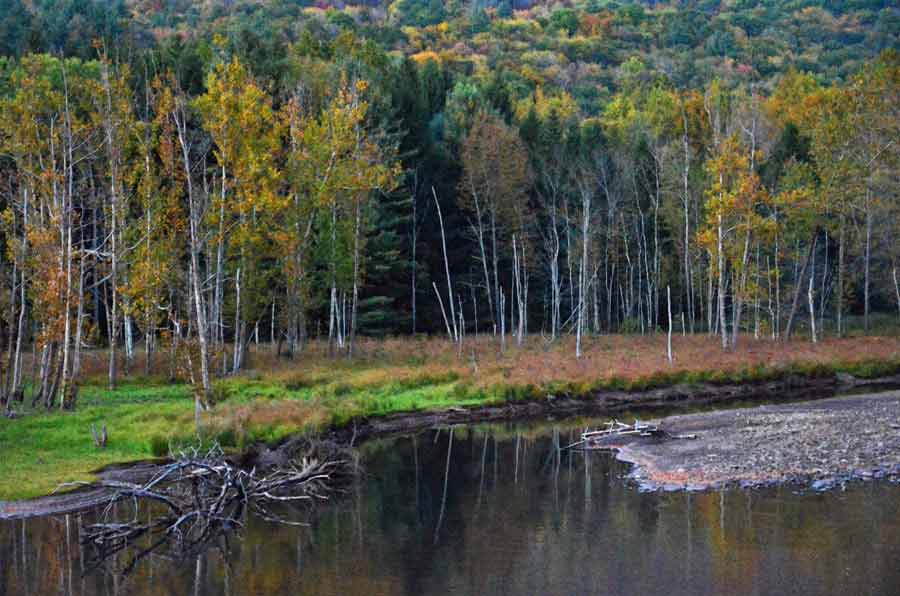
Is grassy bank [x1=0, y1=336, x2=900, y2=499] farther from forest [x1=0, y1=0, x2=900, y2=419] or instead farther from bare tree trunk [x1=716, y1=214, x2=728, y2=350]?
forest [x1=0, y1=0, x2=900, y2=419]

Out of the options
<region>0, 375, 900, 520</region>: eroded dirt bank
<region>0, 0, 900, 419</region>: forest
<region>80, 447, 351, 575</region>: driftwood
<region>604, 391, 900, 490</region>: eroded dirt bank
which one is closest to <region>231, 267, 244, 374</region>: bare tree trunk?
<region>0, 0, 900, 419</region>: forest

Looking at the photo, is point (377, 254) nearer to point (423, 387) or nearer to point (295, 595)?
point (423, 387)

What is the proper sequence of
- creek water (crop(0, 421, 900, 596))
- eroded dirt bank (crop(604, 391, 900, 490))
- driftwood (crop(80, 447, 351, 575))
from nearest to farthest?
creek water (crop(0, 421, 900, 596)) → driftwood (crop(80, 447, 351, 575)) → eroded dirt bank (crop(604, 391, 900, 490))

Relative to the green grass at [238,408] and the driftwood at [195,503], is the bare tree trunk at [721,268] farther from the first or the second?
the driftwood at [195,503]

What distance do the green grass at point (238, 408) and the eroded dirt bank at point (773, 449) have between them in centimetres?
770

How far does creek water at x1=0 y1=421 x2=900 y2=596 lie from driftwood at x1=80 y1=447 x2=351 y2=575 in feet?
1.73

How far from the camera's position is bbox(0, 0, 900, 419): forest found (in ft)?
122

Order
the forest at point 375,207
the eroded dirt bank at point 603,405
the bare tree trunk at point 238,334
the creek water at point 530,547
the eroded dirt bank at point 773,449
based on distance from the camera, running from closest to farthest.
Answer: the creek water at point 530,547, the eroded dirt bank at point 773,449, the eroded dirt bank at point 603,405, the forest at point 375,207, the bare tree trunk at point 238,334

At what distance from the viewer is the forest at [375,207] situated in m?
37.3

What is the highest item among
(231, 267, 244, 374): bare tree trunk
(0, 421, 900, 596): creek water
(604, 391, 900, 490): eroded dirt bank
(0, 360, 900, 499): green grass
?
(231, 267, 244, 374): bare tree trunk

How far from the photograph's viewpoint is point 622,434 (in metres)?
32.6

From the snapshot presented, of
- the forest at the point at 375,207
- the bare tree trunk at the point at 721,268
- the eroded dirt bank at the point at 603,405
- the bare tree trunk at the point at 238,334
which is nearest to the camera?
the eroded dirt bank at the point at 603,405

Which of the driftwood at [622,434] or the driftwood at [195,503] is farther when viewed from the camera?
the driftwood at [622,434]

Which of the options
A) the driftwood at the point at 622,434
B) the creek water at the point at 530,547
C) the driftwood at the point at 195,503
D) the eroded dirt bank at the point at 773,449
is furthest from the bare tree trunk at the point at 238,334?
the eroded dirt bank at the point at 773,449
